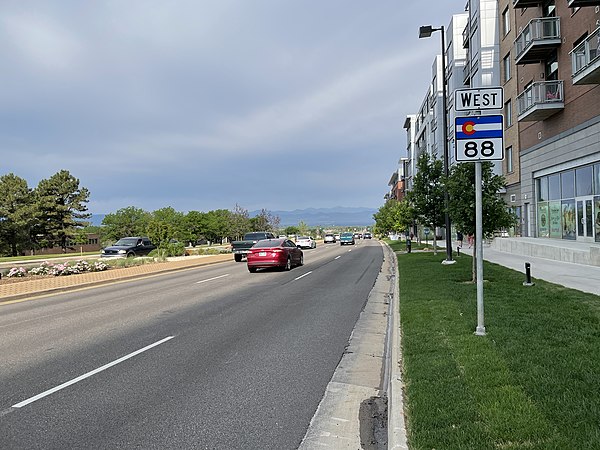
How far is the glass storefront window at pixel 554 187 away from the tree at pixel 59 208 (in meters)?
53.5

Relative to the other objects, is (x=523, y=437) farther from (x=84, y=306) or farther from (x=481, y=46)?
(x=481, y=46)

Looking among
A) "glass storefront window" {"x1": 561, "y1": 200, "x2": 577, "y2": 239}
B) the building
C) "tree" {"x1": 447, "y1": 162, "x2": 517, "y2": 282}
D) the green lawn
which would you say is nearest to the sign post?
the green lawn

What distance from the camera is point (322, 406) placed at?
191 inches

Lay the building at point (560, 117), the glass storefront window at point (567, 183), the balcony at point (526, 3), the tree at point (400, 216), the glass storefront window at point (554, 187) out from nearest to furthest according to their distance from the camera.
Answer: the building at point (560, 117) → the glass storefront window at point (567, 183) → the glass storefront window at point (554, 187) → the balcony at point (526, 3) → the tree at point (400, 216)

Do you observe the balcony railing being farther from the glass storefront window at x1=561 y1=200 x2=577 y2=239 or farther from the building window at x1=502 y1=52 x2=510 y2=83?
the glass storefront window at x1=561 y1=200 x2=577 y2=239

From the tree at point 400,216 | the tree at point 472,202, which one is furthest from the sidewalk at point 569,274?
the tree at point 400,216

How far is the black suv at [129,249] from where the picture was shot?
31406 millimetres

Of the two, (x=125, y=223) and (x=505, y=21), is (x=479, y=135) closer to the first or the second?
(x=505, y=21)

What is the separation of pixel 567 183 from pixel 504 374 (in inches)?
857

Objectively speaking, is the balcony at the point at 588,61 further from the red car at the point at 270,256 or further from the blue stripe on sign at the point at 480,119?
the blue stripe on sign at the point at 480,119

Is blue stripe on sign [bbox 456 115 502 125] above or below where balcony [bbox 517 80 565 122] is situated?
below

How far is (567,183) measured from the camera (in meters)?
23.5

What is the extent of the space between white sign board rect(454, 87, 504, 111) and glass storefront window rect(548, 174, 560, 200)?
66.8 feet

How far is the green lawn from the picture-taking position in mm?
3621
